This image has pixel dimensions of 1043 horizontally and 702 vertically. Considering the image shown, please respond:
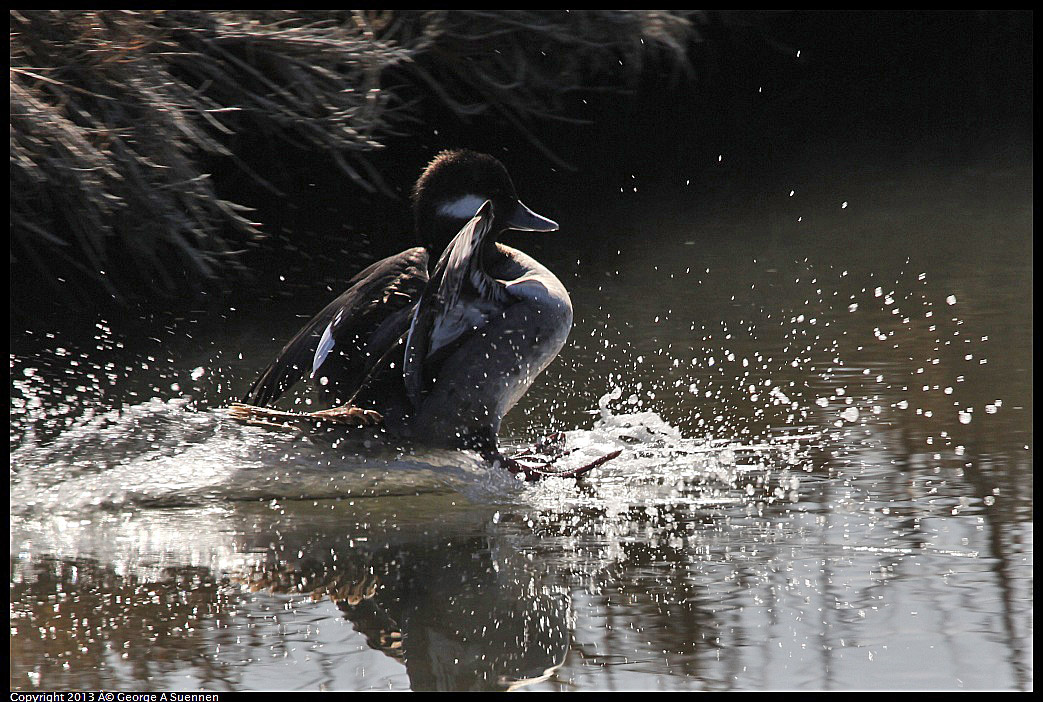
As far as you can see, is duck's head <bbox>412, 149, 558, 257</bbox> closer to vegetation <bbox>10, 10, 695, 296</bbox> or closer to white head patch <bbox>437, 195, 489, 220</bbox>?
white head patch <bbox>437, 195, 489, 220</bbox>

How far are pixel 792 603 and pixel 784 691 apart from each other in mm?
336

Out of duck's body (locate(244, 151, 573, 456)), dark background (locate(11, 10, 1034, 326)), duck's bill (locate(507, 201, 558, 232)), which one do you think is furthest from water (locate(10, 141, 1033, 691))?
dark background (locate(11, 10, 1034, 326))

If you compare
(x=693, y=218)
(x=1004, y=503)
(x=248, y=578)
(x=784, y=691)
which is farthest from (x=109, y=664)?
(x=693, y=218)

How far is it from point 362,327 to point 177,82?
1.22m

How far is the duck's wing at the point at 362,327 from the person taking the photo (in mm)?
3428

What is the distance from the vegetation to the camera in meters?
3.87

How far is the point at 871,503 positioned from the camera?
2914mm

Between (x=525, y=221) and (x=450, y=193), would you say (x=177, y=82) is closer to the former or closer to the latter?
(x=450, y=193)

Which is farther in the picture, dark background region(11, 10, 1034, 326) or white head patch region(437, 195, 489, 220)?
dark background region(11, 10, 1034, 326)

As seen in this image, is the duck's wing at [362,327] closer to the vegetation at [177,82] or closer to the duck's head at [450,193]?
the duck's head at [450,193]

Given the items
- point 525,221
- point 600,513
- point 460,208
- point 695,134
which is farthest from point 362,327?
point 695,134

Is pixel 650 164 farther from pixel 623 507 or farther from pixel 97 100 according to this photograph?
pixel 623 507

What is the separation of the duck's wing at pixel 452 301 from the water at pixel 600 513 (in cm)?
26

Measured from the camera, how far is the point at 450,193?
348 cm
